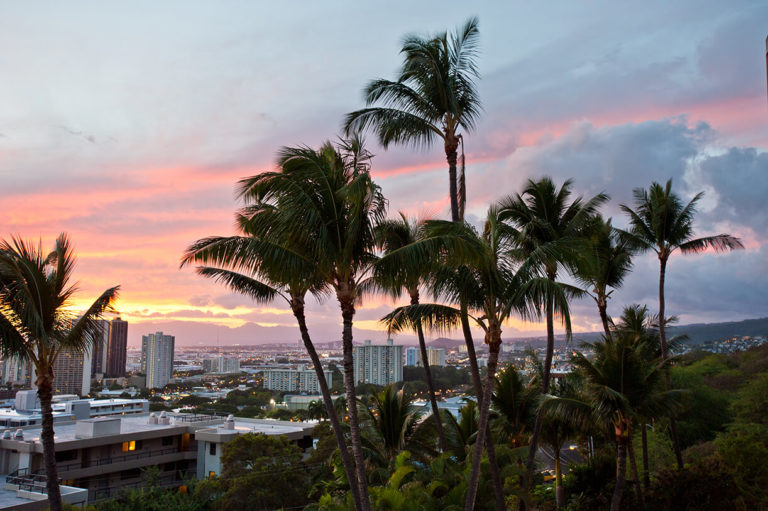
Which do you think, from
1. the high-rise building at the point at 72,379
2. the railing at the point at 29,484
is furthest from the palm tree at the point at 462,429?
the high-rise building at the point at 72,379

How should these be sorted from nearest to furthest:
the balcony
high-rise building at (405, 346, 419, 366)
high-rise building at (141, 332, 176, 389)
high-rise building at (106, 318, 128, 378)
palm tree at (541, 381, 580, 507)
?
palm tree at (541, 381, 580, 507) < the balcony < high-rise building at (405, 346, 419, 366) < high-rise building at (106, 318, 128, 378) < high-rise building at (141, 332, 176, 389)

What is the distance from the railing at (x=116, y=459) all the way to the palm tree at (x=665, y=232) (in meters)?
26.1

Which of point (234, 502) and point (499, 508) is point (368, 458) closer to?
point (499, 508)

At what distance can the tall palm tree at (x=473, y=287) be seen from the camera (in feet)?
31.6

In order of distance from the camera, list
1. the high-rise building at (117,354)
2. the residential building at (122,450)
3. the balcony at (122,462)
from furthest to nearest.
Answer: the high-rise building at (117,354)
the balcony at (122,462)
the residential building at (122,450)

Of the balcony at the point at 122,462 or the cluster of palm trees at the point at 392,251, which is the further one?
the balcony at the point at 122,462

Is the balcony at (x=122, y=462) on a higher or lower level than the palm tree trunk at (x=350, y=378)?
lower

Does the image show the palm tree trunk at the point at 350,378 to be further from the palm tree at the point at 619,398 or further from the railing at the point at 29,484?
the railing at the point at 29,484

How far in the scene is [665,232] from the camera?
17.1 m

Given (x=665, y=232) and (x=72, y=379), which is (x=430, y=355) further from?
(x=665, y=232)

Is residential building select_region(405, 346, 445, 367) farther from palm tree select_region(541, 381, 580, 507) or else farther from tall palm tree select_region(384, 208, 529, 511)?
tall palm tree select_region(384, 208, 529, 511)

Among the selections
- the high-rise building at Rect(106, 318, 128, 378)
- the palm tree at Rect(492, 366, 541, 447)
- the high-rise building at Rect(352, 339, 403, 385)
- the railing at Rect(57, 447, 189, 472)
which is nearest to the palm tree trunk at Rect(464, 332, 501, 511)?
the palm tree at Rect(492, 366, 541, 447)

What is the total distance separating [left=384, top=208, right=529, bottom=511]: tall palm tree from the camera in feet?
31.6

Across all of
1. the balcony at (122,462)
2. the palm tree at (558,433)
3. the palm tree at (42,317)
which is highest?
the palm tree at (42,317)
